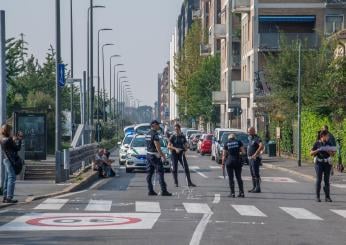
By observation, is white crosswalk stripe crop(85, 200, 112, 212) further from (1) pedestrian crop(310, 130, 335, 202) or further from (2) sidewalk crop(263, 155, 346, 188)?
(2) sidewalk crop(263, 155, 346, 188)

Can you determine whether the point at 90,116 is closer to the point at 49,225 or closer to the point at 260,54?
the point at 260,54

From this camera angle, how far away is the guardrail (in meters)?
29.8

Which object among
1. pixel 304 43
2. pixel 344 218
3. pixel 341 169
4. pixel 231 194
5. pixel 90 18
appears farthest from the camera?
pixel 304 43

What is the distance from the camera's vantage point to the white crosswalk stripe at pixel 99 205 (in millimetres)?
20344

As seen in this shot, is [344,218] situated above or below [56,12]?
below

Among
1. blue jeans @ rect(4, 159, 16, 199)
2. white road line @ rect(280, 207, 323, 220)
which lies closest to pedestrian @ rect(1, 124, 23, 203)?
blue jeans @ rect(4, 159, 16, 199)

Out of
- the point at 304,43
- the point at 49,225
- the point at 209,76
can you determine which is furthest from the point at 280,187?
the point at 209,76

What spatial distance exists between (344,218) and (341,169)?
19.8 metres

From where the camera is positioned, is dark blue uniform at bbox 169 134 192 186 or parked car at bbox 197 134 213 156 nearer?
dark blue uniform at bbox 169 134 192 186

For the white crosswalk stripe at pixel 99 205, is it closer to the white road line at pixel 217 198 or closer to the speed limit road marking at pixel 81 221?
the speed limit road marking at pixel 81 221

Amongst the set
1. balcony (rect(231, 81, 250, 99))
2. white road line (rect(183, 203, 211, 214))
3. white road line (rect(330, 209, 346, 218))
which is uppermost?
balcony (rect(231, 81, 250, 99))

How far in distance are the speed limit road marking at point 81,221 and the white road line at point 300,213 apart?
277cm

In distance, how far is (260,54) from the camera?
234 feet

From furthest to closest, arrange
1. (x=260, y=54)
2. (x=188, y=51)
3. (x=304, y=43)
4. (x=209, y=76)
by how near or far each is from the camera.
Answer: (x=188, y=51) → (x=209, y=76) → (x=260, y=54) → (x=304, y=43)
